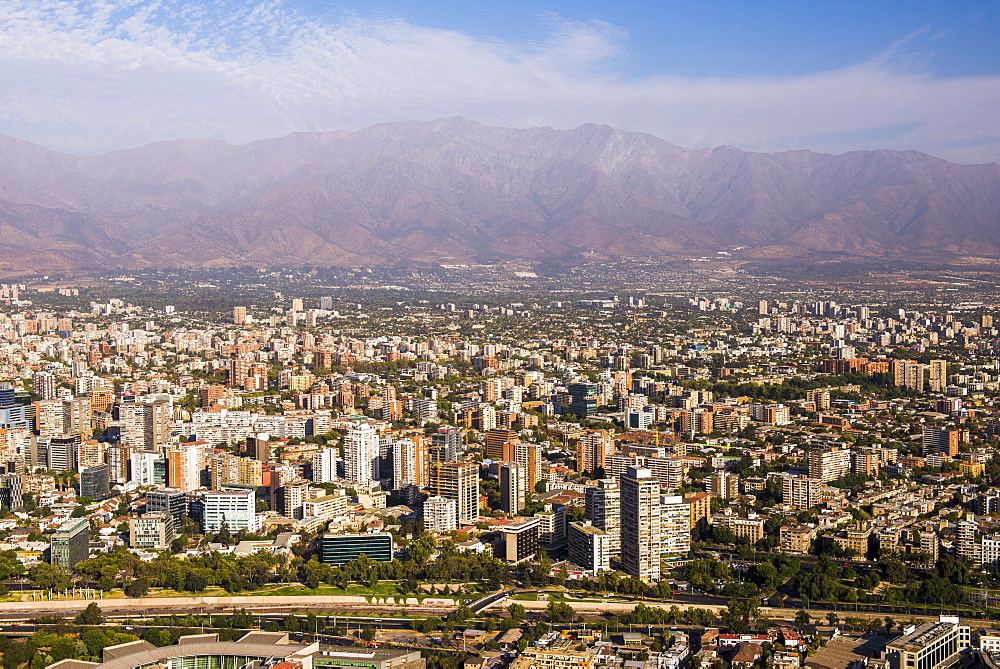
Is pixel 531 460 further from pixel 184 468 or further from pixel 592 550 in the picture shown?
pixel 184 468

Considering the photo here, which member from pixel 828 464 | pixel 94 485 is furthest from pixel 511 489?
pixel 94 485

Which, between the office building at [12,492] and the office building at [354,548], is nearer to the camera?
the office building at [354,548]

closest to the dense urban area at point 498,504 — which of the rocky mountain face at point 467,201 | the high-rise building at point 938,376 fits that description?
the high-rise building at point 938,376

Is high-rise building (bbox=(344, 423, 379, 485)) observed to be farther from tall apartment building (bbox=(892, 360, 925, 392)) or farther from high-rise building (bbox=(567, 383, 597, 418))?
tall apartment building (bbox=(892, 360, 925, 392))

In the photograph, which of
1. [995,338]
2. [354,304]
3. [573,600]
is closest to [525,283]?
[354,304]

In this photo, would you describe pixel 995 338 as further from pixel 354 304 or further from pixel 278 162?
pixel 278 162

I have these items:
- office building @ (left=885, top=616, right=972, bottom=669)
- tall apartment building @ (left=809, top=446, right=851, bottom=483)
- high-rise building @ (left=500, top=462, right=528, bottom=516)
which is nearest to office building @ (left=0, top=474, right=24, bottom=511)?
high-rise building @ (left=500, top=462, right=528, bottom=516)

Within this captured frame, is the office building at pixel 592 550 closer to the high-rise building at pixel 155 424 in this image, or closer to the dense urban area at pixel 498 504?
the dense urban area at pixel 498 504
